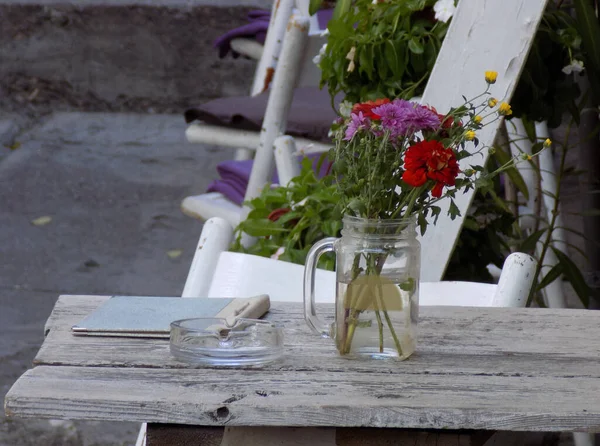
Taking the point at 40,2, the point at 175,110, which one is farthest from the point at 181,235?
the point at 40,2

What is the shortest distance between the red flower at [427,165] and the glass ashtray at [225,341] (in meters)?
0.21

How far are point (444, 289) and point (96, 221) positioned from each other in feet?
11.2

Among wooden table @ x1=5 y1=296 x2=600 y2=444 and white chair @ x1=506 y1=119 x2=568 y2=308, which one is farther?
white chair @ x1=506 y1=119 x2=568 y2=308

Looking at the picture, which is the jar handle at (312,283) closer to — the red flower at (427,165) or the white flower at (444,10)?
the red flower at (427,165)

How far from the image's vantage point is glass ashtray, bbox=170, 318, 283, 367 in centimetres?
93

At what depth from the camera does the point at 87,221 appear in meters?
4.52

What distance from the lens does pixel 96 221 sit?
4516 millimetres

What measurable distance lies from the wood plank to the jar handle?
0.13 meters

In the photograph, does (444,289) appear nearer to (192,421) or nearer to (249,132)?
(192,421)

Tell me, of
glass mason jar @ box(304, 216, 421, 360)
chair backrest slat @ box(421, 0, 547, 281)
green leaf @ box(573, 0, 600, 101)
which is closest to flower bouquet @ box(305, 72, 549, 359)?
glass mason jar @ box(304, 216, 421, 360)

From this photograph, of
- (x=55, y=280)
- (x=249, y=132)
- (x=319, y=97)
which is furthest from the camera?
(x=55, y=280)

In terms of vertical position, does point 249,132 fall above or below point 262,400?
above

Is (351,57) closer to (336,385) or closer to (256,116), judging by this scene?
(256,116)

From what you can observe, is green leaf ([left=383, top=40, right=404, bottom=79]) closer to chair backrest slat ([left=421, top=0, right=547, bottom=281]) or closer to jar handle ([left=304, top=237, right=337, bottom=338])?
chair backrest slat ([left=421, top=0, right=547, bottom=281])
